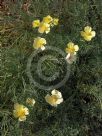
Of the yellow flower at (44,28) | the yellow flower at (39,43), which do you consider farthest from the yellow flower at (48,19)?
the yellow flower at (39,43)

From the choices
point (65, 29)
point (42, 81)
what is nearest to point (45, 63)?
point (42, 81)

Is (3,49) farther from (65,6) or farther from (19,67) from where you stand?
(65,6)

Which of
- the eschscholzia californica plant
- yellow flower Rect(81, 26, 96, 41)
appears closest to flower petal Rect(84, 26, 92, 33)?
yellow flower Rect(81, 26, 96, 41)

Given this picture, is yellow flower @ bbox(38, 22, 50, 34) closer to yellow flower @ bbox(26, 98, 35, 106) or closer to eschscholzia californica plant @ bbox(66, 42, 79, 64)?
eschscholzia californica plant @ bbox(66, 42, 79, 64)

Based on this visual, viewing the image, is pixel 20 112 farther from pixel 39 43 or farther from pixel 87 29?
pixel 87 29

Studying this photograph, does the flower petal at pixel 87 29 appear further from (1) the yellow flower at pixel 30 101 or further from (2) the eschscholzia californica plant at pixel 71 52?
(1) the yellow flower at pixel 30 101
